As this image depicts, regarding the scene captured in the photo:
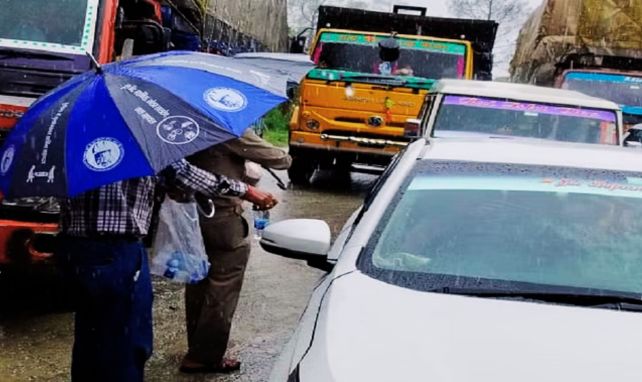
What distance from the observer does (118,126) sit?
2930 millimetres

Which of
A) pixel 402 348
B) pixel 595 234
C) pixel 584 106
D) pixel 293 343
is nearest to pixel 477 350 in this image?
pixel 402 348

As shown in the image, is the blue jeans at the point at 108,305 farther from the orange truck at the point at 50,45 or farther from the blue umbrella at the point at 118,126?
the orange truck at the point at 50,45

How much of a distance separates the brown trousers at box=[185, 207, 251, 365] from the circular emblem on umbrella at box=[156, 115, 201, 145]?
141 centimetres

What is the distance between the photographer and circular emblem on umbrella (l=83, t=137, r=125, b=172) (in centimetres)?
288

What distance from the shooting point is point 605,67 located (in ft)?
49.0

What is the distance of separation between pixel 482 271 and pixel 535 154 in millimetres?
844

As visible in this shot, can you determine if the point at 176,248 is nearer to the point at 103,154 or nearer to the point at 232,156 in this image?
the point at 232,156

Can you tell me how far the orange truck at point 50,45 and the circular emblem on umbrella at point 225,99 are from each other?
219 centimetres

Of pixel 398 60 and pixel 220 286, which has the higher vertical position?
pixel 398 60

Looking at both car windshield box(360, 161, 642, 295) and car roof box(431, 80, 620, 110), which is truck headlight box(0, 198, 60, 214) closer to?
car windshield box(360, 161, 642, 295)

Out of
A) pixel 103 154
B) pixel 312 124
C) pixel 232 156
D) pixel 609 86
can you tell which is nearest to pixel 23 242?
pixel 232 156

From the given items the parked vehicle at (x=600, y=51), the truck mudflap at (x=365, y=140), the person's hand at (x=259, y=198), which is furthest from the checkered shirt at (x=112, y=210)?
the parked vehicle at (x=600, y=51)

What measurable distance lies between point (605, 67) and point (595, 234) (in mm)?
12543

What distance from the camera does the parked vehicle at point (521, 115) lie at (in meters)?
7.41
